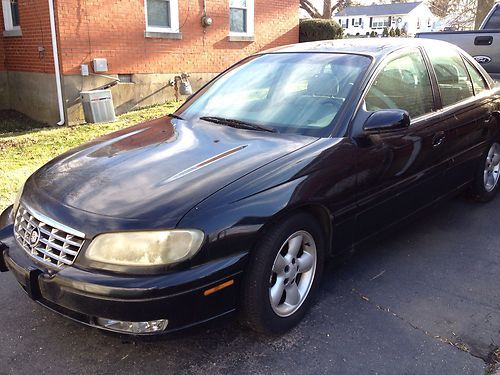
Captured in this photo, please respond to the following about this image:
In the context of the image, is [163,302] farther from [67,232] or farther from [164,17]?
[164,17]

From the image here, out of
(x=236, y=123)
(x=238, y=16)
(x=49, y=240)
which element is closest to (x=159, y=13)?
(x=238, y=16)

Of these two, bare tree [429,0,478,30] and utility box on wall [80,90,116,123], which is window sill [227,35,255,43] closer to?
utility box on wall [80,90,116,123]

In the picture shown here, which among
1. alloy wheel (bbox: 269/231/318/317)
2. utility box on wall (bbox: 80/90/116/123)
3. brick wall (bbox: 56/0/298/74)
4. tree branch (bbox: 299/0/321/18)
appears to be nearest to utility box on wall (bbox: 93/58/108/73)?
brick wall (bbox: 56/0/298/74)

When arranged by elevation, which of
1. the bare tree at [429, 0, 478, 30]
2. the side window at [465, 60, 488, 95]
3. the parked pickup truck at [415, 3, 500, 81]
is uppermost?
the bare tree at [429, 0, 478, 30]

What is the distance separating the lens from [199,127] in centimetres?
347

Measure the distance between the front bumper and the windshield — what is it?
1208 millimetres

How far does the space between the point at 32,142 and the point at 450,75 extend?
19.7 feet

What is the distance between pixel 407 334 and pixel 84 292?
1834mm

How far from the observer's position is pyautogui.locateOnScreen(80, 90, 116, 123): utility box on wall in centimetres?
886

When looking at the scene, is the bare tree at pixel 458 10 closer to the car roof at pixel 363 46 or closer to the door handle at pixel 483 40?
the door handle at pixel 483 40

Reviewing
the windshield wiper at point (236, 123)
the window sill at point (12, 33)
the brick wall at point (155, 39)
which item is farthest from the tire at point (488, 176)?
the window sill at point (12, 33)

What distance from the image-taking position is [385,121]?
10.1ft

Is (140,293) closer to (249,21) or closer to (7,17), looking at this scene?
(7,17)

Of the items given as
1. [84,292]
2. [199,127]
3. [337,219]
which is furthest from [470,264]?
[84,292]
